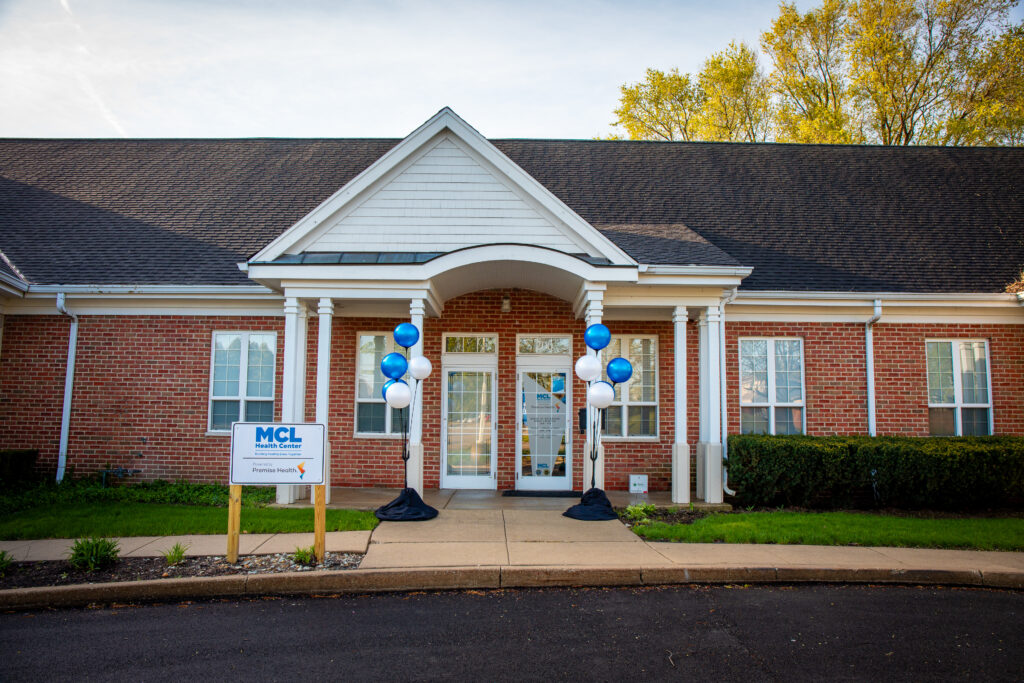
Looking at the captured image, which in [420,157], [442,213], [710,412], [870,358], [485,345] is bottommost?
[710,412]

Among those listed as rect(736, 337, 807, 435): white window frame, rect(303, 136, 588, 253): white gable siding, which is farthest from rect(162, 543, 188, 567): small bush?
rect(736, 337, 807, 435): white window frame

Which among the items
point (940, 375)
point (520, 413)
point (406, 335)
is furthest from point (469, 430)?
point (940, 375)

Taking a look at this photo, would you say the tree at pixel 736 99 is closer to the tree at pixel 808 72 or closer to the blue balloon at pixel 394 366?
the tree at pixel 808 72

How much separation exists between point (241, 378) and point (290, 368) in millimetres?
2082

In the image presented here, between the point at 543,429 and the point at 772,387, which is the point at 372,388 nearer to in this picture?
the point at 543,429

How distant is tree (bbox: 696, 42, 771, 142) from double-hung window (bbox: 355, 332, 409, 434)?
18.4 metres

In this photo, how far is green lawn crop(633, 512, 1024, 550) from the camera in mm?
7266

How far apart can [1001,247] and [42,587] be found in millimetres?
15299

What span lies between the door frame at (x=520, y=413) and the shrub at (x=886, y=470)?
2694 mm

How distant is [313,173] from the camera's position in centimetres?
1376

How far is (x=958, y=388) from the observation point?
431 inches

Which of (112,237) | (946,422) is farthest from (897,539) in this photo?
(112,237)

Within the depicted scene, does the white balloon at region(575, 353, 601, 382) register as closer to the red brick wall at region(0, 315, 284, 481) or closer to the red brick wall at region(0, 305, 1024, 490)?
the red brick wall at region(0, 305, 1024, 490)

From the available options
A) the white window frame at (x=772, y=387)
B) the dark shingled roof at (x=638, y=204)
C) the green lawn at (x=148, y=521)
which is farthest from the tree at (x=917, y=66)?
the green lawn at (x=148, y=521)
